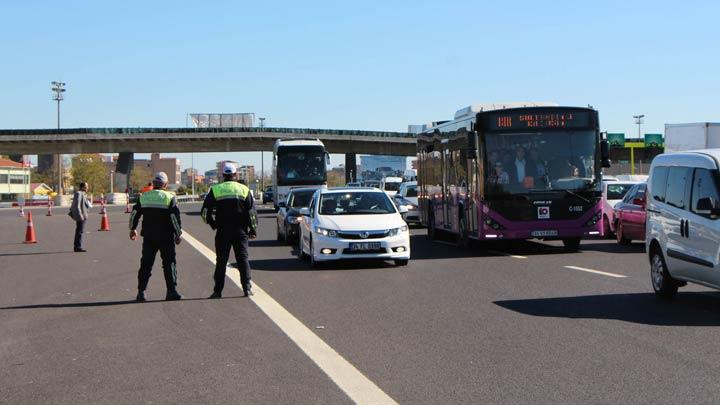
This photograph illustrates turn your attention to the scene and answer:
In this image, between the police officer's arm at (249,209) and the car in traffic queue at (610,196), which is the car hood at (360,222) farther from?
the car in traffic queue at (610,196)

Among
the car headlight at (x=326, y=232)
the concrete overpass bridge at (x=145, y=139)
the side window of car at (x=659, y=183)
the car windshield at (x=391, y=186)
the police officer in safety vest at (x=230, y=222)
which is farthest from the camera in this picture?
the concrete overpass bridge at (x=145, y=139)

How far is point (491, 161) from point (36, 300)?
32.8 ft

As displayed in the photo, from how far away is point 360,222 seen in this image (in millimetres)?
17906

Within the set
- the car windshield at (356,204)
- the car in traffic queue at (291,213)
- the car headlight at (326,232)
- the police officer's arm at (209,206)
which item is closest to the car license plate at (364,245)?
the car headlight at (326,232)

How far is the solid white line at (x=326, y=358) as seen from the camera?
22.4ft

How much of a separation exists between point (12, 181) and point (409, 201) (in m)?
143

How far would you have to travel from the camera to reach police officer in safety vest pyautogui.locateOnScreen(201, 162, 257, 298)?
1312 centimetres

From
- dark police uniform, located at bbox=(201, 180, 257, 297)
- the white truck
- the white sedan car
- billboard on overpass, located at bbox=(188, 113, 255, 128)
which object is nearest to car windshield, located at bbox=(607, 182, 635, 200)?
the white truck

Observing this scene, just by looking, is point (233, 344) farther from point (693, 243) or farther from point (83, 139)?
point (83, 139)

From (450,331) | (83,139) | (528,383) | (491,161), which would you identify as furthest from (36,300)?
(83,139)

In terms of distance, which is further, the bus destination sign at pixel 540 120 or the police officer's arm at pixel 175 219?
the bus destination sign at pixel 540 120

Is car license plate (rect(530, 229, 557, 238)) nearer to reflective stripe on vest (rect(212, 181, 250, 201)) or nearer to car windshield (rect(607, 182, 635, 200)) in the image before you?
car windshield (rect(607, 182, 635, 200))

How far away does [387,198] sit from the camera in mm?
19234

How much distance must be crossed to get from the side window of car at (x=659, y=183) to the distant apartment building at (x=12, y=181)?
156846mm
